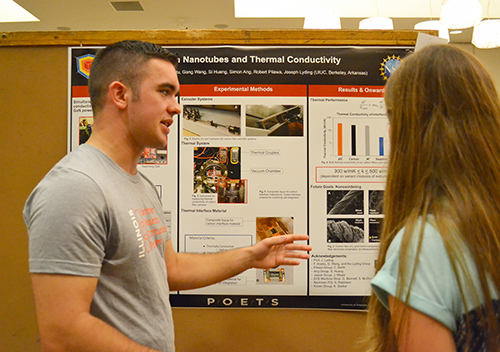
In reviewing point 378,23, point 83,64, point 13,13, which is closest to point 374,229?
point 83,64

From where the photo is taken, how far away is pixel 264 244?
1.34 meters

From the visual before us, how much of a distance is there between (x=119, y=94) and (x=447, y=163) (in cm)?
89

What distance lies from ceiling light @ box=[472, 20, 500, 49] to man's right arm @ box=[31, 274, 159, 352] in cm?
408

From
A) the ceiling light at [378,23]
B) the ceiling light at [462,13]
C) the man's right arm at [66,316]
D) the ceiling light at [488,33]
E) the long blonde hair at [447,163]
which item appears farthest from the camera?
the ceiling light at [378,23]

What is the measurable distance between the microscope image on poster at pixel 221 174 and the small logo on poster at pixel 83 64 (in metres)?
0.60

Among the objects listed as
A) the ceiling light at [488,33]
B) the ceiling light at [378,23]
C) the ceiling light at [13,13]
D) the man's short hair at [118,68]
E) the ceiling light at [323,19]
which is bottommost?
the man's short hair at [118,68]

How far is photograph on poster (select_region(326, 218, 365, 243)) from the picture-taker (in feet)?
5.16

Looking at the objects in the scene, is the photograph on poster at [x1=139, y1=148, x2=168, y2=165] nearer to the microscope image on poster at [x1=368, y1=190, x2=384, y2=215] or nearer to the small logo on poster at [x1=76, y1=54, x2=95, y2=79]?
the small logo on poster at [x1=76, y1=54, x2=95, y2=79]

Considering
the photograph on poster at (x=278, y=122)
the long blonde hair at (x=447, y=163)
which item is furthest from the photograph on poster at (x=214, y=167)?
the long blonde hair at (x=447, y=163)

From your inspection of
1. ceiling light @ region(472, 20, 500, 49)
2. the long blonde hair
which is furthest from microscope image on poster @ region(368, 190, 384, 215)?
ceiling light @ region(472, 20, 500, 49)

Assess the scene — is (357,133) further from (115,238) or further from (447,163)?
(115,238)

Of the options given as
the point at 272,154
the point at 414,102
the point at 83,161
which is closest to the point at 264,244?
the point at 272,154

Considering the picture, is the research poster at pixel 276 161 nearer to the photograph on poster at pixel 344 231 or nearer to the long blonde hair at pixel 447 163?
the photograph on poster at pixel 344 231

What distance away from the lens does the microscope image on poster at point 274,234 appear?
157 centimetres
